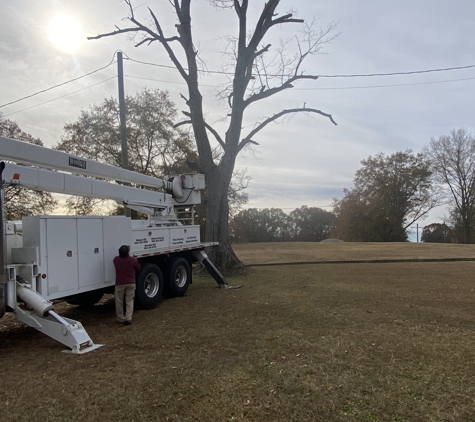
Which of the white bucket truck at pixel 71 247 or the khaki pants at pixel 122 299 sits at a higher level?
the white bucket truck at pixel 71 247

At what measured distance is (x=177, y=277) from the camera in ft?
32.6

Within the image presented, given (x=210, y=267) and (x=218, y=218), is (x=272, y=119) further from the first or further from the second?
(x=210, y=267)

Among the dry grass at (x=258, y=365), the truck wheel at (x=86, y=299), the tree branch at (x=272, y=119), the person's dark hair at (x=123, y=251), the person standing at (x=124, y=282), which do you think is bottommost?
the dry grass at (x=258, y=365)

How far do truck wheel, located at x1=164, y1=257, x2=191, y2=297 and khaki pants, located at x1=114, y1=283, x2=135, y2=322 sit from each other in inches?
90.4

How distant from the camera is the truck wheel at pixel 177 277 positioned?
936 cm

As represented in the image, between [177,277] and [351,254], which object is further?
[351,254]

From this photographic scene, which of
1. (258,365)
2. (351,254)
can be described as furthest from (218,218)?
(351,254)

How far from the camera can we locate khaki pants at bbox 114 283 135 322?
695cm

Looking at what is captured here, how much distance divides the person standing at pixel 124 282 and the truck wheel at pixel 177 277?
2319 mm

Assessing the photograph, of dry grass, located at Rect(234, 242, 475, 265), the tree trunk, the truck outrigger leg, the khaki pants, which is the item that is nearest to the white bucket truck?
the truck outrigger leg

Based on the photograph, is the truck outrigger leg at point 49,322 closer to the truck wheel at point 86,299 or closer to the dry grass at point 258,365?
the dry grass at point 258,365

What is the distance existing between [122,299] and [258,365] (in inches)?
135

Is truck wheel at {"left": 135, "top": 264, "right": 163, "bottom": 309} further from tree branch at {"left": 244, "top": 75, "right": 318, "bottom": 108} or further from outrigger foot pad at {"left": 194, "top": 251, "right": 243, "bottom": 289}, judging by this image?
tree branch at {"left": 244, "top": 75, "right": 318, "bottom": 108}

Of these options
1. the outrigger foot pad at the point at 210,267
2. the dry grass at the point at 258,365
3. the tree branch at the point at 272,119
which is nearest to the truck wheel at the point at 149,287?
the dry grass at the point at 258,365
